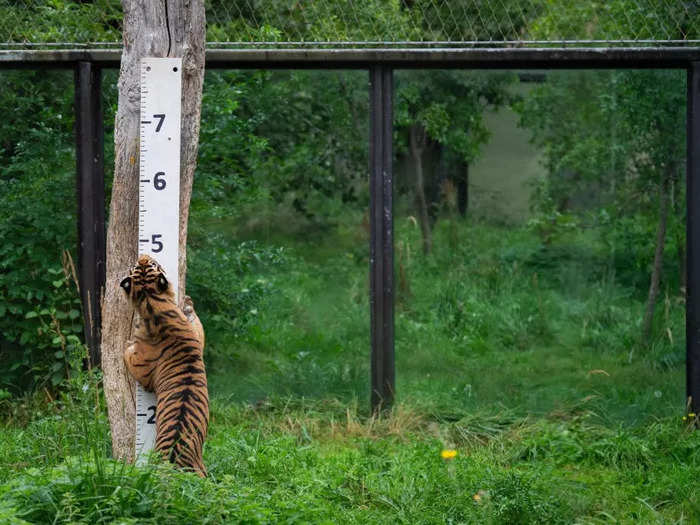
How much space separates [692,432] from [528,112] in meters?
2.51

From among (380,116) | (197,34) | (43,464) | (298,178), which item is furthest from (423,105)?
(43,464)

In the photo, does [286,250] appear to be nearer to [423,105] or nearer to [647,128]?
[423,105]

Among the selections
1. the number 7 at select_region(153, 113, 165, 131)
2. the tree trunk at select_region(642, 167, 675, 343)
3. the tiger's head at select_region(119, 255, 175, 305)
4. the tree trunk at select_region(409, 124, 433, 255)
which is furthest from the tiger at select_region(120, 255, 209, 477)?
the tree trunk at select_region(642, 167, 675, 343)

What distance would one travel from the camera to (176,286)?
14.8 feet

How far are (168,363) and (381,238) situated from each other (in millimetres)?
2329

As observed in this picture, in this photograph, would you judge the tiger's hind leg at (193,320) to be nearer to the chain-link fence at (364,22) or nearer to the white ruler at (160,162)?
the white ruler at (160,162)

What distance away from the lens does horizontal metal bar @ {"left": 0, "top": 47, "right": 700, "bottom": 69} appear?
→ 6.11 meters

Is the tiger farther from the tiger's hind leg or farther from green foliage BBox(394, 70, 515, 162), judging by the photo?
green foliage BBox(394, 70, 515, 162)

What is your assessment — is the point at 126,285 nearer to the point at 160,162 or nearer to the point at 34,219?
the point at 160,162

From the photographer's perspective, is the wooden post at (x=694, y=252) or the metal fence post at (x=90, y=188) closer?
the wooden post at (x=694, y=252)

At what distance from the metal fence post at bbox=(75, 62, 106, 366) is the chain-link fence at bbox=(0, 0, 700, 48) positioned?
34 cm

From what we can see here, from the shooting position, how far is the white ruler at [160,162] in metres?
4.46

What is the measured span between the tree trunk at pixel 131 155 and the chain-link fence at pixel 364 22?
1.64 metres

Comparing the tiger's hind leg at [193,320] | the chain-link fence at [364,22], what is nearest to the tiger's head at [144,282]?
the tiger's hind leg at [193,320]
